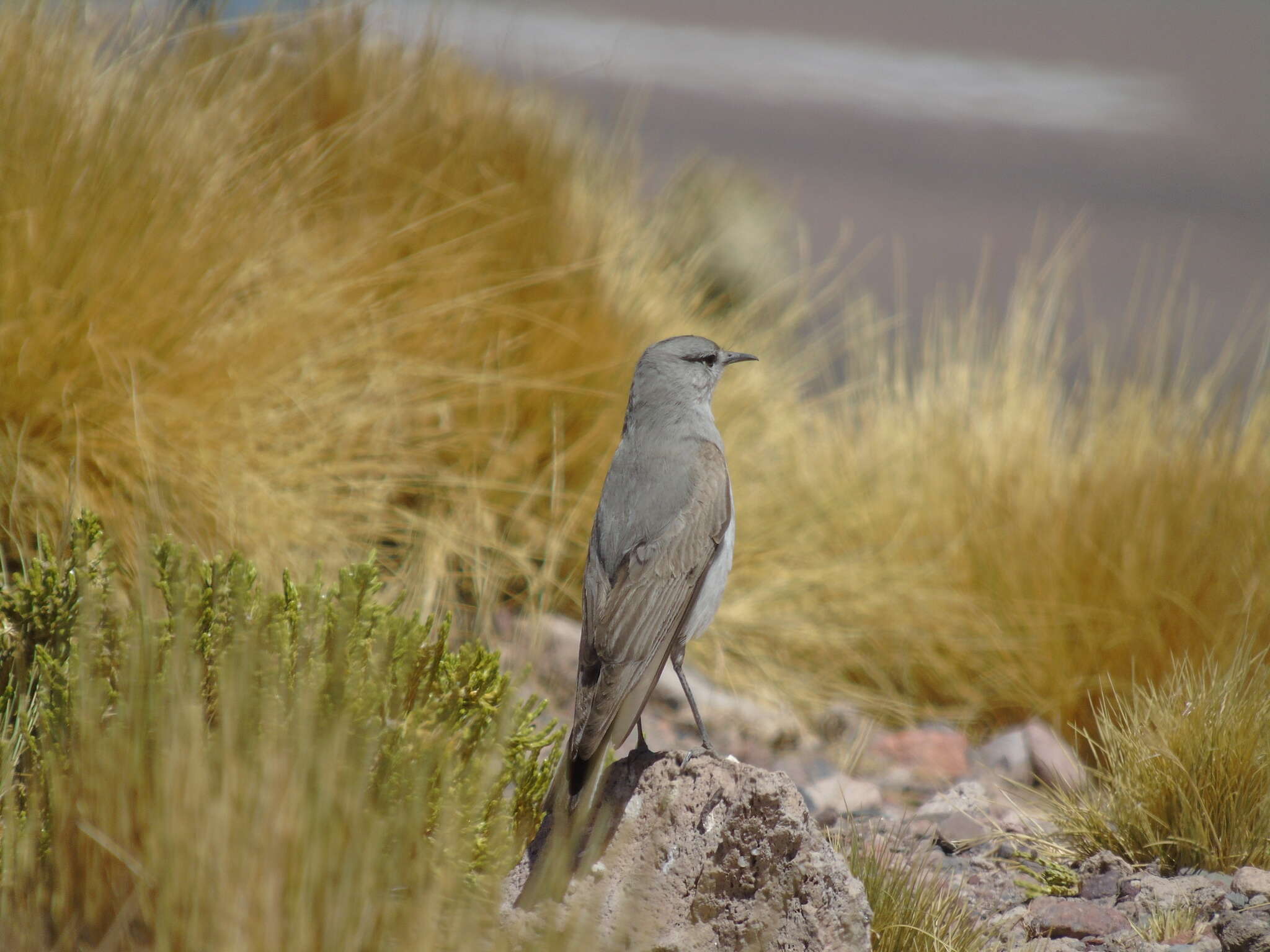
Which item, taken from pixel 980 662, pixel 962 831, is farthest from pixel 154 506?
pixel 980 662

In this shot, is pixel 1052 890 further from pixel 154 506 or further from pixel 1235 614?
pixel 154 506

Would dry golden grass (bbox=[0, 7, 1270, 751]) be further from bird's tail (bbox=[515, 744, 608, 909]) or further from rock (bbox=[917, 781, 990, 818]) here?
bird's tail (bbox=[515, 744, 608, 909])

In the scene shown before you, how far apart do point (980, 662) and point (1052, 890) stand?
2.35 metres

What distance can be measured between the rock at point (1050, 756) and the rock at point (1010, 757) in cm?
3

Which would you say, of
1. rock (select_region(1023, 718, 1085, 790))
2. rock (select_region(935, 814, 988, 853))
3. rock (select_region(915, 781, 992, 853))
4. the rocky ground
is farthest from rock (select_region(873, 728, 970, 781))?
rock (select_region(935, 814, 988, 853))

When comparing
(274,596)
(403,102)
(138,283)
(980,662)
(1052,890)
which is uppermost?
(403,102)

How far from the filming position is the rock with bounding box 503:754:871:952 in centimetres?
257

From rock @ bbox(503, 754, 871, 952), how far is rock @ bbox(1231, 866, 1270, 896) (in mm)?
1249

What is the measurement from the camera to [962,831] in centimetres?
385

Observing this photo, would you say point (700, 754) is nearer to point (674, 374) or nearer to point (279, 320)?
point (674, 374)

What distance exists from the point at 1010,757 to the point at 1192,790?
1.78 meters

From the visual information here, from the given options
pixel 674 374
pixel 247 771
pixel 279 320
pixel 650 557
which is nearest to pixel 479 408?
pixel 279 320

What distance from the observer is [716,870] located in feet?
8.93

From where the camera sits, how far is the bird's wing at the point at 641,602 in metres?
2.75
